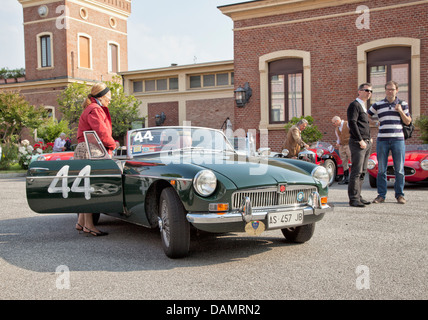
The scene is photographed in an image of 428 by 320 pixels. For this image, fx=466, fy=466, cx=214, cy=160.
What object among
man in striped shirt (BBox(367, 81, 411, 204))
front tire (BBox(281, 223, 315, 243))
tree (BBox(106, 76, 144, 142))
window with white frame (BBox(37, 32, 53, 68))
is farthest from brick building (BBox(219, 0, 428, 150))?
window with white frame (BBox(37, 32, 53, 68))

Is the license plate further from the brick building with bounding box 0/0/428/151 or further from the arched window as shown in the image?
the arched window

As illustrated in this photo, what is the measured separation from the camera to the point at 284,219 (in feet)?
14.1

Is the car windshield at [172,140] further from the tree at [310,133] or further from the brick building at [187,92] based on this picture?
the brick building at [187,92]

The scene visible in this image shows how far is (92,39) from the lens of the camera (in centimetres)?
3291

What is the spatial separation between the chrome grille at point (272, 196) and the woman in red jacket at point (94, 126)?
2.20 m

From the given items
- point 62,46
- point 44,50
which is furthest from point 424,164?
point 44,50

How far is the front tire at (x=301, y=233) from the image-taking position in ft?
16.3

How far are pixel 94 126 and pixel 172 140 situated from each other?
987mm

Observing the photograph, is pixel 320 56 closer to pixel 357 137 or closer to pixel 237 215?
pixel 357 137

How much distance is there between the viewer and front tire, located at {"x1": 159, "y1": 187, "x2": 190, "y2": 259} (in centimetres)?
429

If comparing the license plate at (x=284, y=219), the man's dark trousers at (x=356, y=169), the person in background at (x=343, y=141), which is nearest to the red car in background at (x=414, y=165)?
the person in background at (x=343, y=141)

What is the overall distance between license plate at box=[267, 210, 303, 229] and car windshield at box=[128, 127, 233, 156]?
1.64 metres

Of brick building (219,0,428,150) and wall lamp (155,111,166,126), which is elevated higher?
brick building (219,0,428,150)
